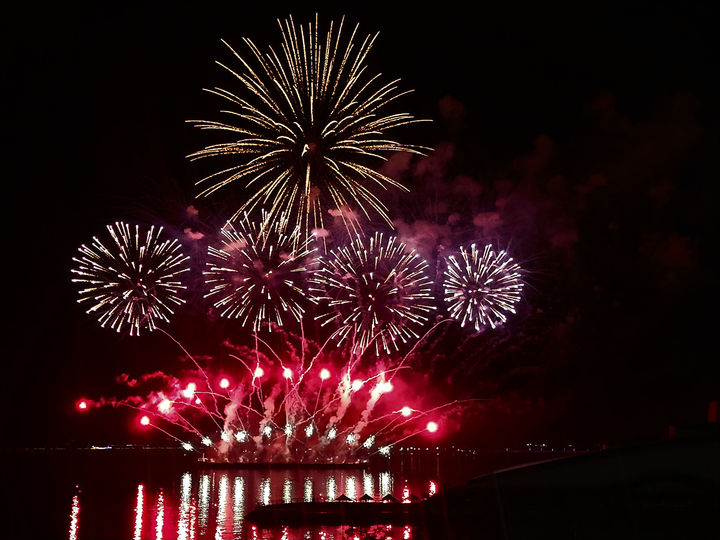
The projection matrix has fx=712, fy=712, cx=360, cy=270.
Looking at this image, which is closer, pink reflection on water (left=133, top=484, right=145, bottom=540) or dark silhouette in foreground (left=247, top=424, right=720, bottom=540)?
dark silhouette in foreground (left=247, top=424, right=720, bottom=540)

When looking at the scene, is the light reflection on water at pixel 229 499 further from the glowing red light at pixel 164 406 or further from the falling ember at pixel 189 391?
the falling ember at pixel 189 391

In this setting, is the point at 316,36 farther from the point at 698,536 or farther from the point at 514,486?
the point at 698,536

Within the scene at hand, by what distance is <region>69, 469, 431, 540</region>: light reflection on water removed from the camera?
37.4m

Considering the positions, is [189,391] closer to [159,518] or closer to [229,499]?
[229,499]

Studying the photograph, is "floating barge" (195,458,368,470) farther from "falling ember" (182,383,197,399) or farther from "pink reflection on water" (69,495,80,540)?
"pink reflection on water" (69,495,80,540)

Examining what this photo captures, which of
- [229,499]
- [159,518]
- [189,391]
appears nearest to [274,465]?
[189,391]

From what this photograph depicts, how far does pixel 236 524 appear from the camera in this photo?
136 feet

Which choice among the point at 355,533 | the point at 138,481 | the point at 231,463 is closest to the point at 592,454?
the point at 355,533

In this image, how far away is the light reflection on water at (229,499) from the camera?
37.4m

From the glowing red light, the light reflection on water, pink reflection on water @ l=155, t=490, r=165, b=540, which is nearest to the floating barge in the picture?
the light reflection on water

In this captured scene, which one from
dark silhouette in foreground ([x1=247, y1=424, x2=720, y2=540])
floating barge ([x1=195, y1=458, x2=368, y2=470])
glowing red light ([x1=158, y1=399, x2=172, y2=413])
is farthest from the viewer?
floating barge ([x1=195, y1=458, x2=368, y2=470])

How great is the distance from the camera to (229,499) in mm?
56969

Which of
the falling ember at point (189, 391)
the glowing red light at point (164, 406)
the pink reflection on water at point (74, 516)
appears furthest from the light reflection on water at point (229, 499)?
the falling ember at point (189, 391)

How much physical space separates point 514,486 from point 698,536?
5968 mm
